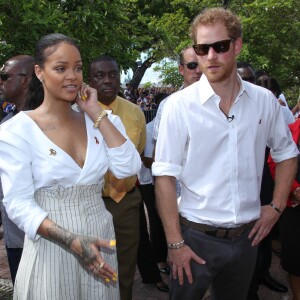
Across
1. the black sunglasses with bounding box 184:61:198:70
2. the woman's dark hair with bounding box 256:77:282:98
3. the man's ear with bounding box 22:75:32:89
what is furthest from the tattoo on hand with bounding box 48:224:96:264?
the woman's dark hair with bounding box 256:77:282:98

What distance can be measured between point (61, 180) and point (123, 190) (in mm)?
1186

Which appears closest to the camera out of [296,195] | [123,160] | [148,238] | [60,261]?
[60,261]

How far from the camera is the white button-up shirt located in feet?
7.77

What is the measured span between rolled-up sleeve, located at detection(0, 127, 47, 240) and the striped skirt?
0.38ft

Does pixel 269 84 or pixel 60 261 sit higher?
pixel 269 84

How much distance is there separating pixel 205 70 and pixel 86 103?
0.70 metres

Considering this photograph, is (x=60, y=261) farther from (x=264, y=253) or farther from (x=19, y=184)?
(x=264, y=253)

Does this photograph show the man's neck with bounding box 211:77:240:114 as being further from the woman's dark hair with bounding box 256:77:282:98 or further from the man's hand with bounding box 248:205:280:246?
the woman's dark hair with bounding box 256:77:282:98

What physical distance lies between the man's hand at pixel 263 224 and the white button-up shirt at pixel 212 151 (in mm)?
111

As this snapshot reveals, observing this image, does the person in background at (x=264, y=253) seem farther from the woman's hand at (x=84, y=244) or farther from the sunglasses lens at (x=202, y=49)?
the woman's hand at (x=84, y=244)

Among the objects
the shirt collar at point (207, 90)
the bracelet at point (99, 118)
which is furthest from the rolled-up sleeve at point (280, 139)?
the bracelet at point (99, 118)

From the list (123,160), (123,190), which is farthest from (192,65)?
(123,160)

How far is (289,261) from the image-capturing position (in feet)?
10.7

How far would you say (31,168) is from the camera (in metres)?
2.13
